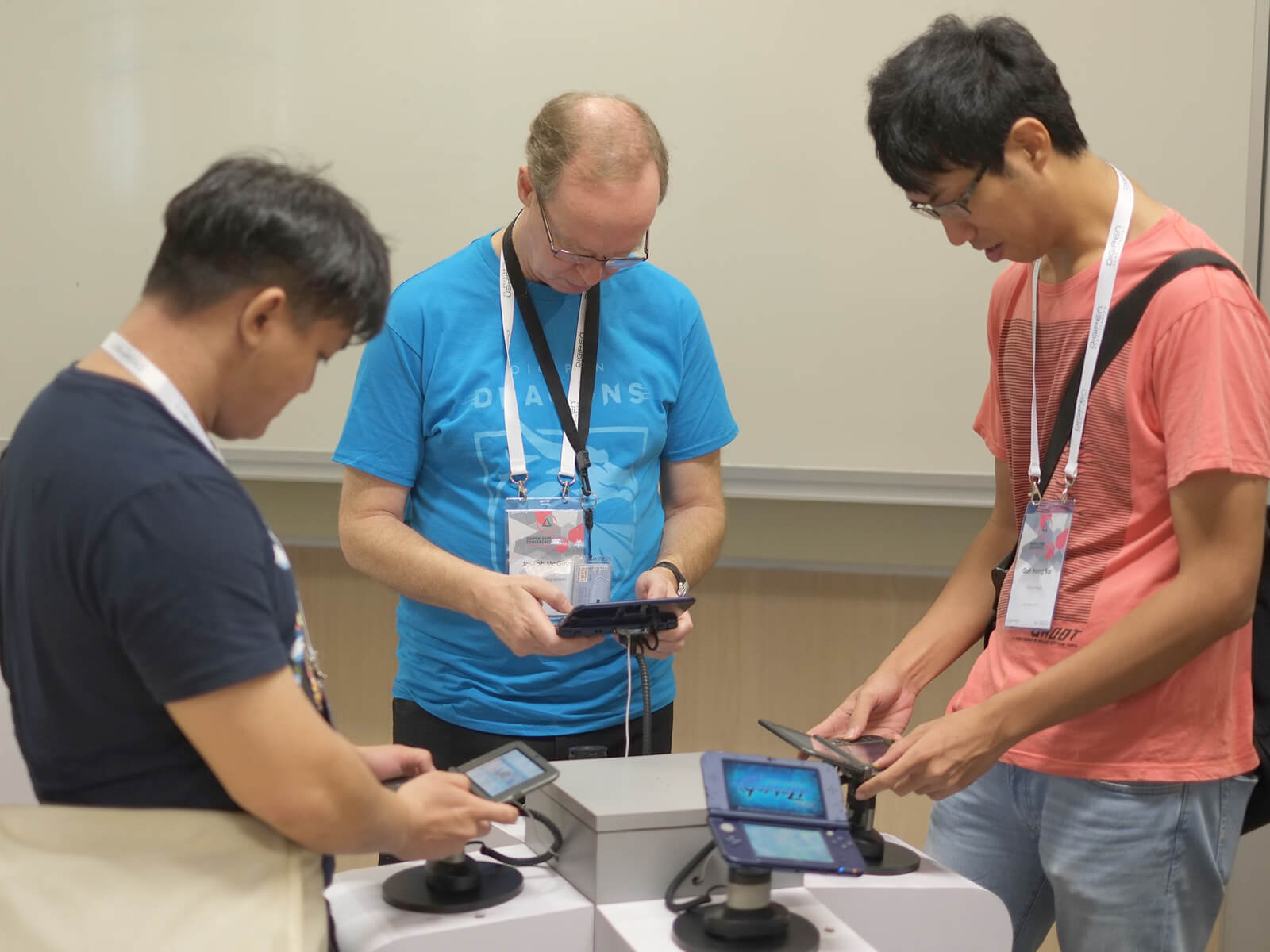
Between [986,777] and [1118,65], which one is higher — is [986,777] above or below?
below

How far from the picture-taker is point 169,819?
37.3 inches

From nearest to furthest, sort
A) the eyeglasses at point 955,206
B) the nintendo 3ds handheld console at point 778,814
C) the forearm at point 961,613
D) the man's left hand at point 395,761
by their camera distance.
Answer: the nintendo 3ds handheld console at point 778,814 → the man's left hand at point 395,761 → the eyeglasses at point 955,206 → the forearm at point 961,613

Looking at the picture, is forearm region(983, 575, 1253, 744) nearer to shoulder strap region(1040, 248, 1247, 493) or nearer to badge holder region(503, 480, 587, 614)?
shoulder strap region(1040, 248, 1247, 493)

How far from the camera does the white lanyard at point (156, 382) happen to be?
0.93 meters

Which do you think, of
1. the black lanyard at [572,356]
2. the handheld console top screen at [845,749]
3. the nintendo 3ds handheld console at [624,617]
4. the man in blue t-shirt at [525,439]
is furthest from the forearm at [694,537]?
the handheld console top screen at [845,749]

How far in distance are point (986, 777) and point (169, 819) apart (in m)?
1.02

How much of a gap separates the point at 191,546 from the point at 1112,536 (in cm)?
102

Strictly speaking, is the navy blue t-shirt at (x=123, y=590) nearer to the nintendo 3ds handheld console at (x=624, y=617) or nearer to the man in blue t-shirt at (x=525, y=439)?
the nintendo 3ds handheld console at (x=624, y=617)

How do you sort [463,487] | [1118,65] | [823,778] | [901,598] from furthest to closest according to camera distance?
1. [901,598]
2. [1118,65]
3. [463,487]
4. [823,778]

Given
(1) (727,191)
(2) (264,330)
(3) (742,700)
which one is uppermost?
(1) (727,191)

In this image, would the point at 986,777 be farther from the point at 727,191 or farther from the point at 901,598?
the point at 727,191

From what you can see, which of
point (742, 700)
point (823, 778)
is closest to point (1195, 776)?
point (823, 778)

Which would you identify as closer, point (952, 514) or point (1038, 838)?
point (1038, 838)

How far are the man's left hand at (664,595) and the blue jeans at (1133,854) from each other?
48 cm
